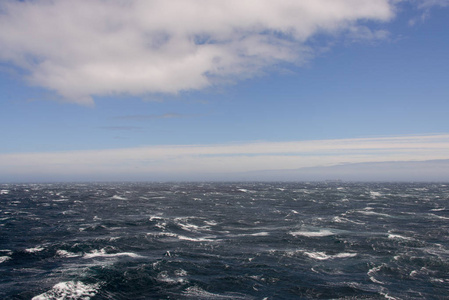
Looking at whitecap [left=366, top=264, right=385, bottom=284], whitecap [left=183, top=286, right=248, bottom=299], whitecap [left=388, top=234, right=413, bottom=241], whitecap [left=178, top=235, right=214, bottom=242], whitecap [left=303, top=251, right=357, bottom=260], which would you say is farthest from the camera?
whitecap [left=388, top=234, right=413, bottom=241]

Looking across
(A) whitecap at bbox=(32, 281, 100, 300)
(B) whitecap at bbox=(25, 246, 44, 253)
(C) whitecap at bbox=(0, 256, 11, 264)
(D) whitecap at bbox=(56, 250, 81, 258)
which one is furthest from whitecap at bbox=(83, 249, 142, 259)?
(A) whitecap at bbox=(32, 281, 100, 300)

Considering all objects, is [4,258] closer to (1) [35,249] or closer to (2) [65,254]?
(1) [35,249]

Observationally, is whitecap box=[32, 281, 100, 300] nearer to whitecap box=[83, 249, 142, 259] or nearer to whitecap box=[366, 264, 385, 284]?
whitecap box=[83, 249, 142, 259]

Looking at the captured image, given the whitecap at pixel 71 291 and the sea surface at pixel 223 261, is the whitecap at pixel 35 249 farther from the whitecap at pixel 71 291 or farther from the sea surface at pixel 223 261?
the whitecap at pixel 71 291

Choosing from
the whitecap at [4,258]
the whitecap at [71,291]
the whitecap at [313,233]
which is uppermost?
the whitecap at [71,291]

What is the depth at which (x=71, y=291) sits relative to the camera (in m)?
29.8

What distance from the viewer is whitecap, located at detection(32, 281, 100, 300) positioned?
28.5 meters

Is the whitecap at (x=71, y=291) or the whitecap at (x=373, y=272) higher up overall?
the whitecap at (x=71, y=291)

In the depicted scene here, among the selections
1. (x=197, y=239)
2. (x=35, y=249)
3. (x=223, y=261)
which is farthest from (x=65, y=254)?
(x=223, y=261)

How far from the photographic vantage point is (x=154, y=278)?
33.3 meters

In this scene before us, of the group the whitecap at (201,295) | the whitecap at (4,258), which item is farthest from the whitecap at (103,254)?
the whitecap at (201,295)

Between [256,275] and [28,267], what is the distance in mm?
27114

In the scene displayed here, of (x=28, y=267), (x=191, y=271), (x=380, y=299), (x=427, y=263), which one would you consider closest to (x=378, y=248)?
(x=427, y=263)

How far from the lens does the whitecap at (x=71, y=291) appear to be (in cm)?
2848
